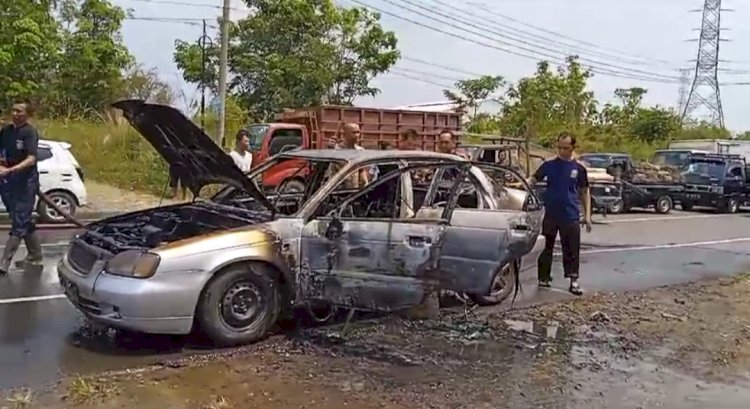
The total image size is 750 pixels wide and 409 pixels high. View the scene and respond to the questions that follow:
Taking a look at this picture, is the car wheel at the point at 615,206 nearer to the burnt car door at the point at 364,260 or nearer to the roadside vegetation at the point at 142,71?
the roadside vegetation at the point at 142,71

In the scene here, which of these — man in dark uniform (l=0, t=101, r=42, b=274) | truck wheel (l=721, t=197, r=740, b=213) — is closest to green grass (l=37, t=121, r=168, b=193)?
man in dark uniform (l=0, t=101, r=42, b=274)

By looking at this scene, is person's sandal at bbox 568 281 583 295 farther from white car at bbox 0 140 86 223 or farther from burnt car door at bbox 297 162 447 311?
white car at bbox 0 140 86 223

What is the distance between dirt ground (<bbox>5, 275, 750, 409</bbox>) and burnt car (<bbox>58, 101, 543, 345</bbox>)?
0.39 metres

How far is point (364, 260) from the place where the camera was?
683 cm

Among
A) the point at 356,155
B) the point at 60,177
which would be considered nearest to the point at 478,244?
the point at 356,155

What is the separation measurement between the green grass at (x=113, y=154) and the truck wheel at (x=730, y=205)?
16823 mm

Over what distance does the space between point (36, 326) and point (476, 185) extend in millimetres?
4128

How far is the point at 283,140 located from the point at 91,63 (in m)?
12.2

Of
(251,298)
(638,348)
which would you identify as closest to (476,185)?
(638,348)

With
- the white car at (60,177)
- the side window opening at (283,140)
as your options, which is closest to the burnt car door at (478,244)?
the white car at (60,177)

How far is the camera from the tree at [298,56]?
29.8 meters

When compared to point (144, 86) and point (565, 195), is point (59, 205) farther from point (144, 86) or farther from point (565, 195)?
point (144, 86)

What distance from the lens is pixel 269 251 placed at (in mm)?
6570

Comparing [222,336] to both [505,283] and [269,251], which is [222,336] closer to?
[269,251]
